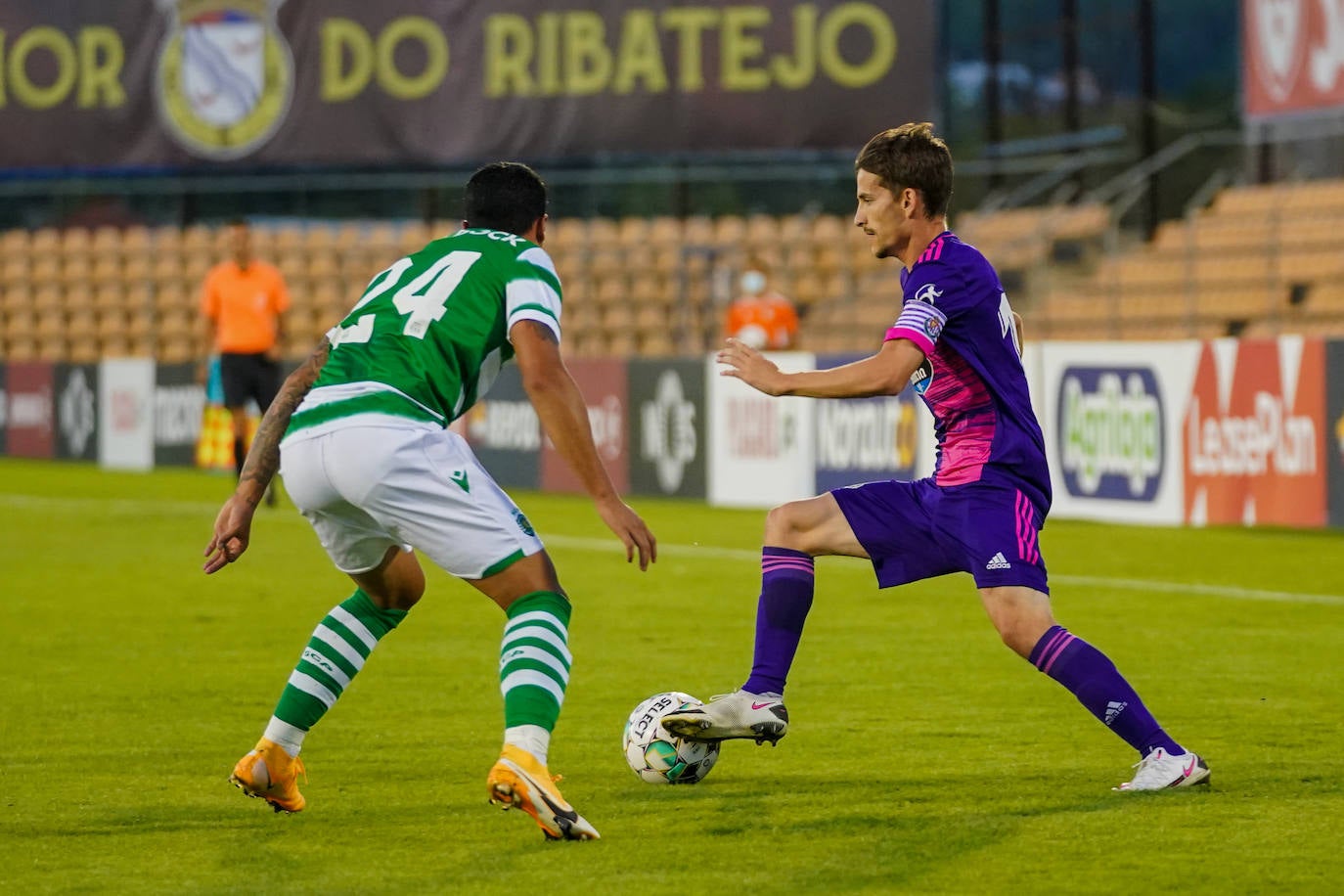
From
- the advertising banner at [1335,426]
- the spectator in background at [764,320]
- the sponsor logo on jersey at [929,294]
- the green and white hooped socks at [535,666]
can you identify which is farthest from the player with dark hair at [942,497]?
the spectator in background at [764,320]

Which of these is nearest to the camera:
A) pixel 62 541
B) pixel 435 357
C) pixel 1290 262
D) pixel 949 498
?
pixel 435 357

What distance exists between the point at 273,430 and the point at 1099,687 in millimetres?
2439

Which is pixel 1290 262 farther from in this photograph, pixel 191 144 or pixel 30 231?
pixel 30 231

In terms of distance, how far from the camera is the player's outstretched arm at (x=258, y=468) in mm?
5859

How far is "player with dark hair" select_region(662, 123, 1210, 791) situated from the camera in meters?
6.22

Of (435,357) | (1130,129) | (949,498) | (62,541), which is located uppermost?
(1130,129)

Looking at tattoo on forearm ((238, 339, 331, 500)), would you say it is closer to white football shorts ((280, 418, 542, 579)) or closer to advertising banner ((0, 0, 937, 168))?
white football shorts ((280, 418, 542, 579))

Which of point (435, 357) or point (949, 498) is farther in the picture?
point (949, 498)

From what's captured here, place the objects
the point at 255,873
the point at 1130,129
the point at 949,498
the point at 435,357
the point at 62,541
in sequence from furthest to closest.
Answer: the point at 1130,129, the point at 62,541, the point at 949,498, the point at 435,357, the point at 255,873

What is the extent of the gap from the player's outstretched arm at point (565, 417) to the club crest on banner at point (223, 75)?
898 inches

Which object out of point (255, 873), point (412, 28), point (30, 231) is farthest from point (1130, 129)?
point (255, 873)

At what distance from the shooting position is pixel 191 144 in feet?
92.5

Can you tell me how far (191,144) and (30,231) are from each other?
14.5 feet

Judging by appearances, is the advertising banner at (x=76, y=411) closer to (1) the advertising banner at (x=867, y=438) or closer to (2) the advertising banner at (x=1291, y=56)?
(1) the advertising banner at (x=867, y=438)
